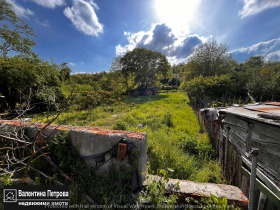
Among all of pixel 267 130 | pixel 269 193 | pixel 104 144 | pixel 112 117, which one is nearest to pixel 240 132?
pixel 267 130

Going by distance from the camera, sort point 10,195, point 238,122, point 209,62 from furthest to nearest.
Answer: point 209,62
point 238,122
point 10,195

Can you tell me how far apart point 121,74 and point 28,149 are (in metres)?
23.6

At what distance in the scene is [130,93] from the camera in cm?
2625

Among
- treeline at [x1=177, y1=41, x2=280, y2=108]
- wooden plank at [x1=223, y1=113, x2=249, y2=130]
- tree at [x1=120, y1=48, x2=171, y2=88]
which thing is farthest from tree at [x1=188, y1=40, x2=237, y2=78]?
wooden plank at [x1=223, y1=113, x2=249, y2=130]

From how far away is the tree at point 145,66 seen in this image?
24.5 m

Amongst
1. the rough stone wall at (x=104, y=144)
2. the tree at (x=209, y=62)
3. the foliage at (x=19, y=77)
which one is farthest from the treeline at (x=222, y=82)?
the foliage at (x=19, y=77)

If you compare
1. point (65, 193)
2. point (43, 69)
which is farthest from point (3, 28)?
point (65, 193)

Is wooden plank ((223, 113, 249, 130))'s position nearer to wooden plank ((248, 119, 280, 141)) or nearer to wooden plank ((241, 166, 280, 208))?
wooden plank ((248, 119, 280, 141))

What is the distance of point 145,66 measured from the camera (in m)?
25.2

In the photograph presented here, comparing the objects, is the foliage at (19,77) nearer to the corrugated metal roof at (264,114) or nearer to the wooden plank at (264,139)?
the corrugated metal roof at (264,114)

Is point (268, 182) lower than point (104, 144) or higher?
lower

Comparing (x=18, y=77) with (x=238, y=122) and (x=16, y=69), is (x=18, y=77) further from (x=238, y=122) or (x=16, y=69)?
(x=238, y=122)

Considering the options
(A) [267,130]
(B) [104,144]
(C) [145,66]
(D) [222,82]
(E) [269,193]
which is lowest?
(E) [269,193]

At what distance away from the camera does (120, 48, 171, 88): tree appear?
24.5 meters
